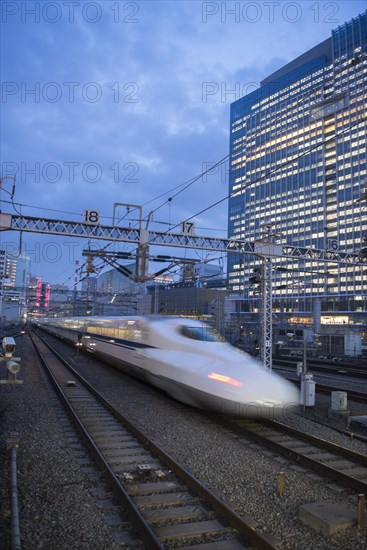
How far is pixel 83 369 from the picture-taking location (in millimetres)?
21906

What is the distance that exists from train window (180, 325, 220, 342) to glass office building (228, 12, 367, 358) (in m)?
89.7

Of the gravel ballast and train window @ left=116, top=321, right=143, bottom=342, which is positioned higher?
train window @ left=116, top=321, right=143, bottom=342

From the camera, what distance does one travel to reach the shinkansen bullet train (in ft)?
28.5

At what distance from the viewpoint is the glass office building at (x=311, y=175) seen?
10906 cm

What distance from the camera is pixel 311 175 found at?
12181 centimetres

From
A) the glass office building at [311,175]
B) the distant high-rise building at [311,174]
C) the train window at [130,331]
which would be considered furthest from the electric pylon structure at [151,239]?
the distant high-rise building at [311,174]

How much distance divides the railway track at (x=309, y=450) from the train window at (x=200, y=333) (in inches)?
87.5

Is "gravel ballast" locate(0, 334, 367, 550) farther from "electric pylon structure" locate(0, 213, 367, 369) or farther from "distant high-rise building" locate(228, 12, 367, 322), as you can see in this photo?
"distant high-rise building" locate(228, 12, 367, 322)

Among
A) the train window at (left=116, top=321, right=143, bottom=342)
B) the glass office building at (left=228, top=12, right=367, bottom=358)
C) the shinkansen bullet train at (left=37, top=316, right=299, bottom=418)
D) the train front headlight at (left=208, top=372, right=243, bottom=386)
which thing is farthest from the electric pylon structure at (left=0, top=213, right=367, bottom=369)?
the glass office building at (left=228, top=12, right=367, bottom=358)

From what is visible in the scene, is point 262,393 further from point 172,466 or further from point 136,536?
point 136,536

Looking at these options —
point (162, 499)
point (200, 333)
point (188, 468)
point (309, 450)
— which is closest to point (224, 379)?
point (309, 450)

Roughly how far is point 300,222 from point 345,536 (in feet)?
412

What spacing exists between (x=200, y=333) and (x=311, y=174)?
397 ft

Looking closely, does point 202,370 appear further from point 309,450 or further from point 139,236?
point 139,236
